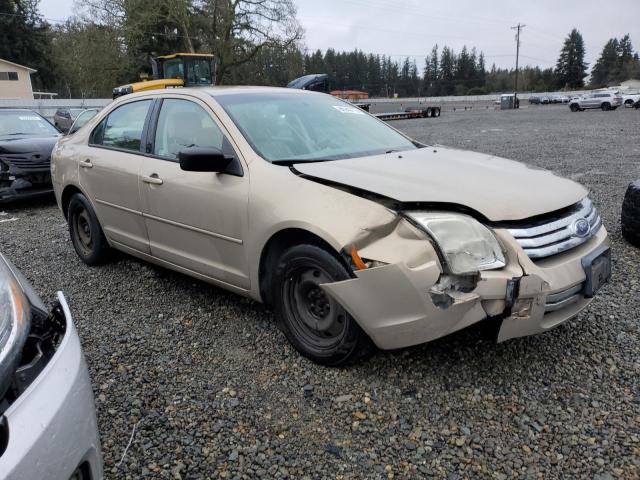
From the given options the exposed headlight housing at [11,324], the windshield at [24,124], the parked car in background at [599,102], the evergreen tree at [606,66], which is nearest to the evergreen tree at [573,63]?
the evergreen tree at [606,66]

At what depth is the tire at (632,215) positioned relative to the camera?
4.45m

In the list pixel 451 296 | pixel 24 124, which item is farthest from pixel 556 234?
pixel 24 124

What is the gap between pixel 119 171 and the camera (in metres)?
3.91

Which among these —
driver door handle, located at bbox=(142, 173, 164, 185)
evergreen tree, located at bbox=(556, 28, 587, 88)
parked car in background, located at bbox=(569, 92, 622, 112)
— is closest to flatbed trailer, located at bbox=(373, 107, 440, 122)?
parked car in background, located at bbox=(569, 92, 622, 112)

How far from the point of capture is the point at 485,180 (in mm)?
2727

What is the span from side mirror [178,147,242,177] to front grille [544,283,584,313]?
1.83 meters

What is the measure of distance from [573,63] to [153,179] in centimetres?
12031

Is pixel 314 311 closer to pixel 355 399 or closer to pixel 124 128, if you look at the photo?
pixel 355 399

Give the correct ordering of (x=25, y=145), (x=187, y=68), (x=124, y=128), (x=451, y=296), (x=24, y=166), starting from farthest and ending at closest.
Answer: (x=187, y=68), (x=25, y=145), (x=24, y=166), (x=124, y=128), (x=451, y=296)

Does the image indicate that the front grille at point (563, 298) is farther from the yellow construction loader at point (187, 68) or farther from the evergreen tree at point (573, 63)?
the evergreen tree at point (573, 63)

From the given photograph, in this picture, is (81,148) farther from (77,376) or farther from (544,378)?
(544,378)

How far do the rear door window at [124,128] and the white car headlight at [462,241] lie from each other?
2.50m

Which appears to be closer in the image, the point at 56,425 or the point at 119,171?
the point at 56,425

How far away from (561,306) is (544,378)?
448mm
